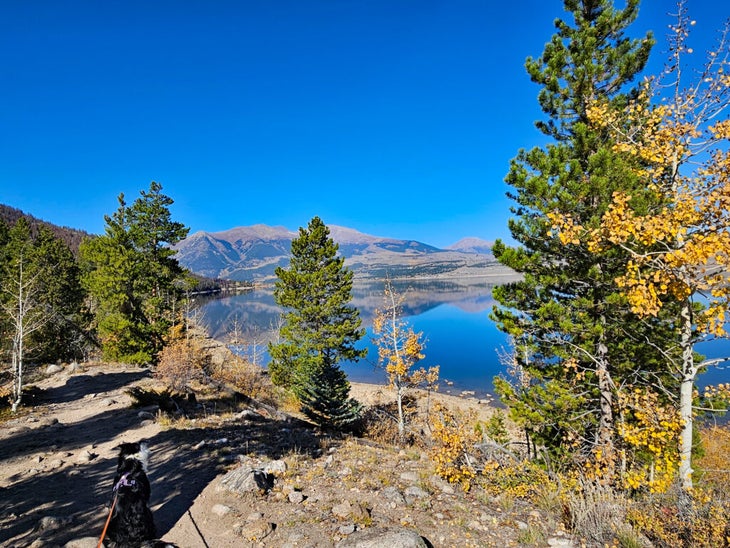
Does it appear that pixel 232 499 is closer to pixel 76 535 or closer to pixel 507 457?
pixel 76 535

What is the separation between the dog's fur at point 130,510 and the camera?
5488 mm

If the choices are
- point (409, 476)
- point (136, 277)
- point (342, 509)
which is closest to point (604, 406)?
point (409, 476)

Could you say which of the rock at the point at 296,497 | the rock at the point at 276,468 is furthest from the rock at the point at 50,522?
the rock at the point at 296,497

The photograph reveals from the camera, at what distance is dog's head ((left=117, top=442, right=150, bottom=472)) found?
6018 mm

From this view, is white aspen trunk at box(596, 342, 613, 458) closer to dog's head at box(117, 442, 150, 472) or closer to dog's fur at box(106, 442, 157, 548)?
dog's fur at box(106, 442, 157, 548)

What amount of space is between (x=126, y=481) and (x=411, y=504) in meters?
5.41

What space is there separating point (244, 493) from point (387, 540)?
3.52 metres

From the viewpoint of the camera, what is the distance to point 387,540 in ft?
18.9

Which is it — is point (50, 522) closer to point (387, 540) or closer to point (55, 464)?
point (55, 464)

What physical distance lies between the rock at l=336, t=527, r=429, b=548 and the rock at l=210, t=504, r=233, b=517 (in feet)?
8.15

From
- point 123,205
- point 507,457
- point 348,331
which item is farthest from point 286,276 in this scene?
point 507,457

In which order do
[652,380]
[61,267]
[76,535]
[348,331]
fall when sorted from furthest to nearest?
1. [61,267]
2. [348,331]
3. [652,380]
4. [76,535]

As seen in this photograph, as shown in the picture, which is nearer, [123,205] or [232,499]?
[232,499]

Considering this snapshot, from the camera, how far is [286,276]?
24.8m
